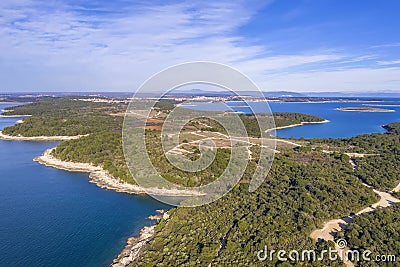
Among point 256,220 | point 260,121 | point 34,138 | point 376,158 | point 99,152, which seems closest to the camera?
point 256,220

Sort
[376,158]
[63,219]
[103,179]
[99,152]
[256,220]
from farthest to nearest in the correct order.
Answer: [99,152], [376,158], [103,179], [63,219], [256,220]

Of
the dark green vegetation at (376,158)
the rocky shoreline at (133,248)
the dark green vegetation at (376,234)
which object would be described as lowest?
the rocky shoreline at (133,248)

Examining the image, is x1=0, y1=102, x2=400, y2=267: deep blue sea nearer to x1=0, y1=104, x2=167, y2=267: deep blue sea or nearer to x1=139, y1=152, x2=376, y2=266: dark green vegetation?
x1=0, y1=104, x2=167, y2=267: deep blue sea

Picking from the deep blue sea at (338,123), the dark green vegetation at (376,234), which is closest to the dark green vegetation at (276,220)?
the dark green vegetation at (376,234)

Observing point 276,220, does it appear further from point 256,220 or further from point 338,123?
point 338,123

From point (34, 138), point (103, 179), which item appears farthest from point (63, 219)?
point (34, 138)

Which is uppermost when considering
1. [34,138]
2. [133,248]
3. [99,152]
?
[99,152]

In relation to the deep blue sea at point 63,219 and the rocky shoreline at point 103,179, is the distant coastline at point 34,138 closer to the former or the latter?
the rocky shoreline at point 103,179
